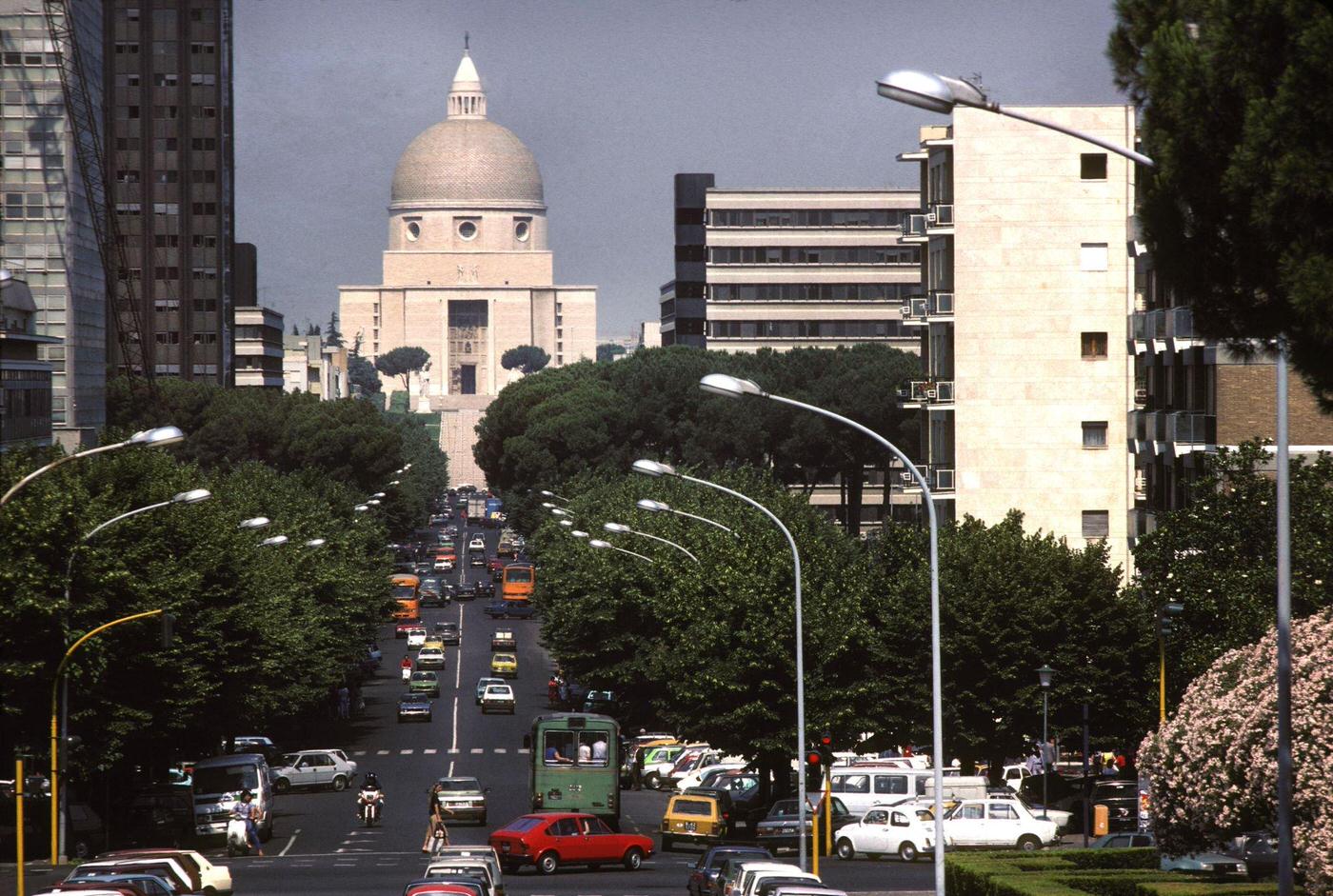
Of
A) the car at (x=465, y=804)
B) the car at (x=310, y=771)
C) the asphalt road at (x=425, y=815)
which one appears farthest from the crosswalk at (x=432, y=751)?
the car at (x=465, y=804)

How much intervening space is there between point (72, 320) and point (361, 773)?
4244 cm

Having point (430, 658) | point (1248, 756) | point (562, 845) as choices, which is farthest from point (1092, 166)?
point (430, 658)

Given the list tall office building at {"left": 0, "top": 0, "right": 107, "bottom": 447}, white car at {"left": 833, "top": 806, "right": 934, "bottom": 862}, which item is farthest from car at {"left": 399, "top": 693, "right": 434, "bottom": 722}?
white car at {"left": 833, "top": 806, "right": 934, "bottom": 862}

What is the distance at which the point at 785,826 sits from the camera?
46.4 m

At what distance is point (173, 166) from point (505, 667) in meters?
65.9

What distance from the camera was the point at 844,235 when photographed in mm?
141750

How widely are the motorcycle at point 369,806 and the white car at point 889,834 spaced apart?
→ 40.1 ft

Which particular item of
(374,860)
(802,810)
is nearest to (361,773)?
(374,860)

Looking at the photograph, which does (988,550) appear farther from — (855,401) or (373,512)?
(373,512)

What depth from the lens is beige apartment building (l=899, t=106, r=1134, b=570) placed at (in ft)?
210

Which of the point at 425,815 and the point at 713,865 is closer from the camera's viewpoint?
the point at 713,865

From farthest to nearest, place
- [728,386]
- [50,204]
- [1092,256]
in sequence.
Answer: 1. [50,204]
2. [1092,256]
3. [728,386]

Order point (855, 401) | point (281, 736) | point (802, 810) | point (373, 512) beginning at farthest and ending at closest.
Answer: point (373, 512)
point (855, 401)
point (281, 736)
point (802, 810)

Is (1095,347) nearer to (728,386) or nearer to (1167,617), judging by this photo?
(1167,617)
